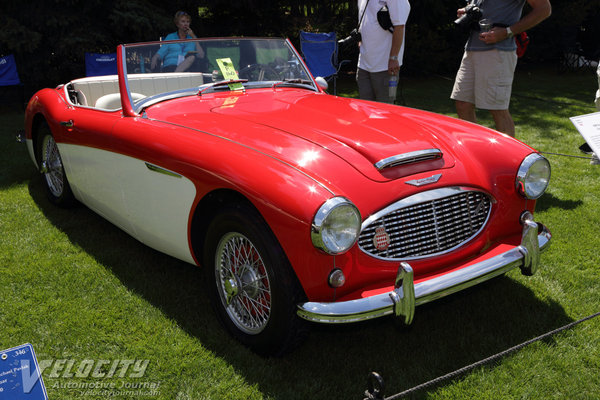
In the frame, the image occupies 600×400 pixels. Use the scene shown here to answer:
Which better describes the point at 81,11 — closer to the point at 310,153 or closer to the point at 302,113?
the point at 302,113

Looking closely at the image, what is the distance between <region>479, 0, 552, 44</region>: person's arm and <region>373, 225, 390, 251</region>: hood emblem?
268 centimetres

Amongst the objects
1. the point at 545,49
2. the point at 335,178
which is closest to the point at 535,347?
the point at 335,178

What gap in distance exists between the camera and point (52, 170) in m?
4.41

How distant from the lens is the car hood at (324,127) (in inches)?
99.2

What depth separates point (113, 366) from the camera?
2506mm

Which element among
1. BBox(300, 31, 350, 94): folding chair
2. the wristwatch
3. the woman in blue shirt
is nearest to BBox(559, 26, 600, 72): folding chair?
BBox(300, 31, 350, 94): folding chair

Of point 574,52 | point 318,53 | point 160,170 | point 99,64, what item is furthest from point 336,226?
point 574,52

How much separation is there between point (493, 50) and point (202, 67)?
97.9 inches

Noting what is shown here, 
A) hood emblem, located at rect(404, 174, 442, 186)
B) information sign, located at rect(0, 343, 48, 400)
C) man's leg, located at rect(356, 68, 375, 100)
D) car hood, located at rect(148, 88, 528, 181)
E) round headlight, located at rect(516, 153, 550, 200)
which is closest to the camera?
information sign, located at rect(0, 343, 48, 400)

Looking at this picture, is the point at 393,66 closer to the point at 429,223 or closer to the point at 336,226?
A: the point at 429,223

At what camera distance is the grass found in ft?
7.73

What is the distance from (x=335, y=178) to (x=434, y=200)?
0.50 m

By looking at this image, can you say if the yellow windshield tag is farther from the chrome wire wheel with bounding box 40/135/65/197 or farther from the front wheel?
the chrome wire wheel with bounding box 40/135/65/197

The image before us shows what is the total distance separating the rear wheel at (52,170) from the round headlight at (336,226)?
2852mm
